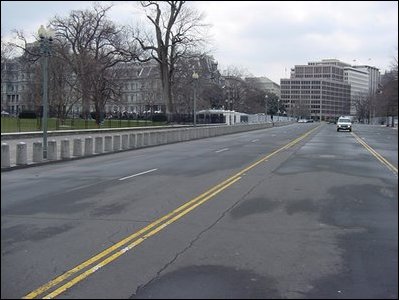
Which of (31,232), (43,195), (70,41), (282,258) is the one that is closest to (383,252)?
→ (282,258)

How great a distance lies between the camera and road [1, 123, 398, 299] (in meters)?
5.28

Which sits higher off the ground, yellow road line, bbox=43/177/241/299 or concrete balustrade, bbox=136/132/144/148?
concrete balustrade, bbox=136/132/144/148

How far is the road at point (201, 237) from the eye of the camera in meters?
5.28

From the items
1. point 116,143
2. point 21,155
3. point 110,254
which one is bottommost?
point 110,254

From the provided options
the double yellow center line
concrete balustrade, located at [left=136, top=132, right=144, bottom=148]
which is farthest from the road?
concrete balustrade, located at [left=136, top=132, right=144, bottom=148]

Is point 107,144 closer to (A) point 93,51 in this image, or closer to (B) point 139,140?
(B) point 139,140

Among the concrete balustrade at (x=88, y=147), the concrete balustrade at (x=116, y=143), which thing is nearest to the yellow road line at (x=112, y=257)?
the concrete balustrade at (x=88, y=147)

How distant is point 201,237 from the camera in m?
Result: 7.62

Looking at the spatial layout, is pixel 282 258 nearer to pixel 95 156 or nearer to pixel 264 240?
pixel 264 240

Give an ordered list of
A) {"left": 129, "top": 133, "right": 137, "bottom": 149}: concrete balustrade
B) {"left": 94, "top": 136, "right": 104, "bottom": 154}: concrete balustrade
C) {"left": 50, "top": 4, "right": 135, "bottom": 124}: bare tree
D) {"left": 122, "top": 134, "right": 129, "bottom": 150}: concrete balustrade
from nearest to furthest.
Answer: {"left": 94, "top": 136, "right": 104, "bottom": 154}: concrete balustrade < {"left": 122, "top": 134, "right": 129, "bottom": 150}: concrete balustrade < {"left": 129, "top": 133, "right": 137, "bottom": 149}: concrete balustrade < {"left": 50, "top": 4, "right": 135, "bottom": 124}: bare tree

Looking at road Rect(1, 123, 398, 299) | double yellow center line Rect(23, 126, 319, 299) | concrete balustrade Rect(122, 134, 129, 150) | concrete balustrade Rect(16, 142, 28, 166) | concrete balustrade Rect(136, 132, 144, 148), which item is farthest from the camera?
concrete balustrade Rect(136, 132, 144, 148)

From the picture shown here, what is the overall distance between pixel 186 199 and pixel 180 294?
6.10m

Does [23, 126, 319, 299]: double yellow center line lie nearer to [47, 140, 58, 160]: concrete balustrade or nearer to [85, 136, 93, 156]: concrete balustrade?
[47, 140, 58, 160]: concrete balustrade

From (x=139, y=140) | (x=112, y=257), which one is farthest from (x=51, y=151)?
(x=112, y=257)
